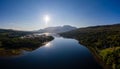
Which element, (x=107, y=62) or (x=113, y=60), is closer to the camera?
(x=113, y=60)

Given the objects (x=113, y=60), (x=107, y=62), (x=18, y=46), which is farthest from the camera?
(x=18, y=46)

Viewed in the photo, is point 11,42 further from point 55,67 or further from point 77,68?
point 77,68

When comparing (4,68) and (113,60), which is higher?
(113,60)

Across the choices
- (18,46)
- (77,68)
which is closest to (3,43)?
(18,46)

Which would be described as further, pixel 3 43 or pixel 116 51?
pixel 3 43

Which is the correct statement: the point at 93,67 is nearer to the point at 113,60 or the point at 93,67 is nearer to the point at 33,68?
the point at 113,60

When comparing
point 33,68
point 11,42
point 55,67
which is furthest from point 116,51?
point 11,42

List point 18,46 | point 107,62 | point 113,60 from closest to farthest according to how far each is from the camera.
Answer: point 113,60 → point 107,62 → point 18,46

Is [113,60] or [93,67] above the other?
[113,60]
